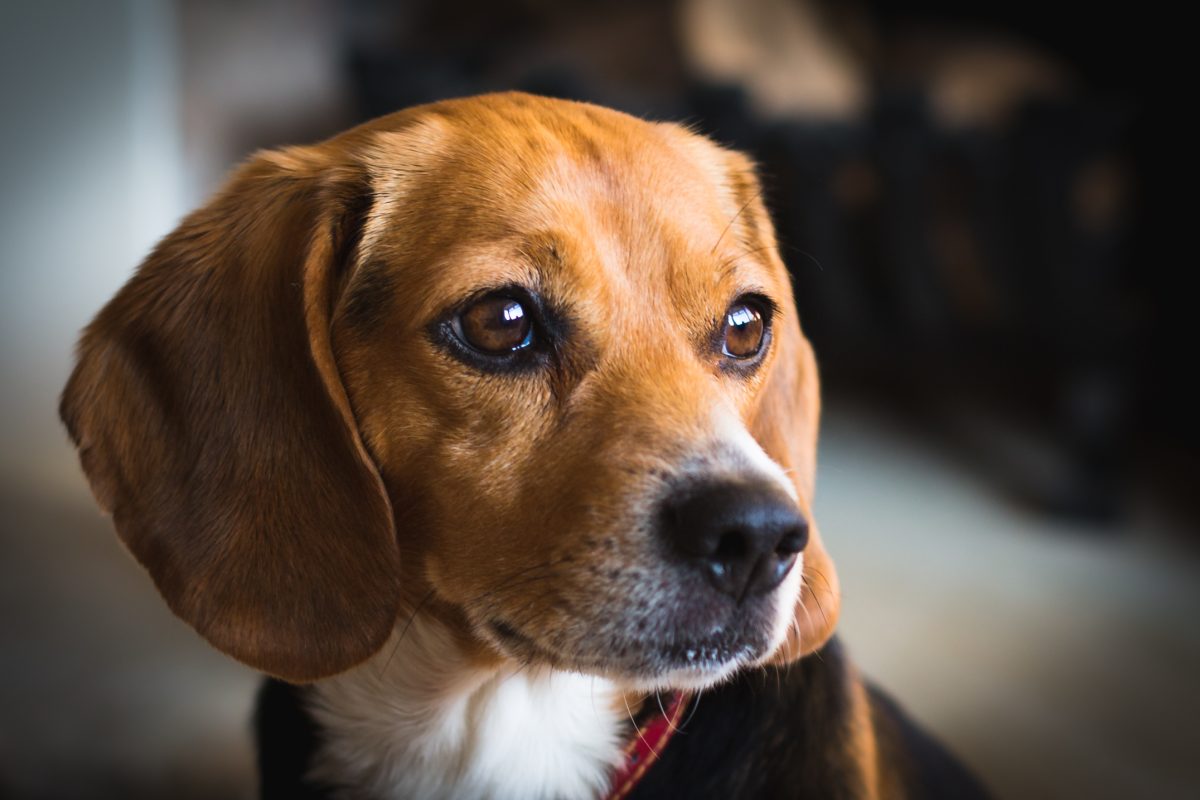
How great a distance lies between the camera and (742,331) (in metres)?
1.47

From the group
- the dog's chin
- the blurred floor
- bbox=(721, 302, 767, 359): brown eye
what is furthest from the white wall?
the dog's chin

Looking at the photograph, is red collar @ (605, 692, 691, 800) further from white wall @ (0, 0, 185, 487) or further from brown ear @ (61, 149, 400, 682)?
white wall @ (0, 0, 185, 487)

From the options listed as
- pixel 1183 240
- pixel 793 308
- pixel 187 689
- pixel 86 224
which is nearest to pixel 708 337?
pixel 793 308

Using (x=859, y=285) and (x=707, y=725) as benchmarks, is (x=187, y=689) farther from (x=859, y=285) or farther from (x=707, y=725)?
(x=859, y=285)

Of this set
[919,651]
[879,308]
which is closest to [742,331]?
[919,651]

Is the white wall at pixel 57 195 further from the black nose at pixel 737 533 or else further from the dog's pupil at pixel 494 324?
the black nose at pixel 737 533

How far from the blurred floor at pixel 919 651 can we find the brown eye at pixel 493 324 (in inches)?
60.7

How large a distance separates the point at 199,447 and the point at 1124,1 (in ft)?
15.3

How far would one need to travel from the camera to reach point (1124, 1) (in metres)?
4.59

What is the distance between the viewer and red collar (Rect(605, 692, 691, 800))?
4.69ft

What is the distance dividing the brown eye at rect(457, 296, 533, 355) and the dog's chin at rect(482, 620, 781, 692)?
1.19 feet

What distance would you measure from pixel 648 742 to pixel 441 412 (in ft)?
1.80

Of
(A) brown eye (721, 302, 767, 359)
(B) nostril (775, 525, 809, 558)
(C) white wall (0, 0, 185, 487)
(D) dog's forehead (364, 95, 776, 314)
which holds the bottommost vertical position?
(C) white wall (0, 0, 185, 487)

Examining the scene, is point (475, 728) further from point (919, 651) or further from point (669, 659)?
point (919, 651)
